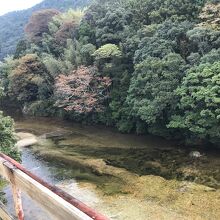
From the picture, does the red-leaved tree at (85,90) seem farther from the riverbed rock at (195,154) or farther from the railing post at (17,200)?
the railing post at (17,200)

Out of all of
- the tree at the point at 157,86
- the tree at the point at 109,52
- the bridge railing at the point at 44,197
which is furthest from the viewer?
the tree at the point at 109,52

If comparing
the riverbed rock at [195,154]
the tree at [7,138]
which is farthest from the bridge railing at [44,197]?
the riverbed rock at [195,154]

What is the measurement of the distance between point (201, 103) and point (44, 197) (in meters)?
18.1

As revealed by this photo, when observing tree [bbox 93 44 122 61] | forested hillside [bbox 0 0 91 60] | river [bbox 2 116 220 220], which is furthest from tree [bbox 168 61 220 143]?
forested hillside [bbox 0 0 91 60]

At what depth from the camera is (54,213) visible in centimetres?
203

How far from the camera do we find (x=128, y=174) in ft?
60.0

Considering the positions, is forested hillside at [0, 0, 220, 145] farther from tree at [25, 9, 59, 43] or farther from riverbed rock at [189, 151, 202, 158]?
tree at [25, 9, 59, 43]

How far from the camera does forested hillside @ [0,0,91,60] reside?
67.9 meters

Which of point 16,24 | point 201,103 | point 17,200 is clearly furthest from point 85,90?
point 16,24

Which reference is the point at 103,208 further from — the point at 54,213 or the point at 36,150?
the point at 54,213

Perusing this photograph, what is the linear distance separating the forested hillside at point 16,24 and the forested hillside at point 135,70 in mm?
28736

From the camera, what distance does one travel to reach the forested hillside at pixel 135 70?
66.0ft

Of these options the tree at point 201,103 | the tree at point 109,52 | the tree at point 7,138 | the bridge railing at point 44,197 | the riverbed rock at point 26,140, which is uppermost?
the bridge railing at point 44,197

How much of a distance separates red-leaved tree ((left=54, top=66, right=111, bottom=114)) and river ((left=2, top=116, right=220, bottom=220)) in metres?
1.94
